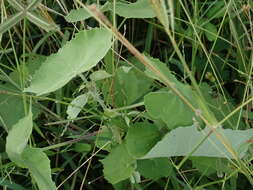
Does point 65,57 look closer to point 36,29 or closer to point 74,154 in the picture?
point 74,154

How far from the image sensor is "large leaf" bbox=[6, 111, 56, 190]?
67cm

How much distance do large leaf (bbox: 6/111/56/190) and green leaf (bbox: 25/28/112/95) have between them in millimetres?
50

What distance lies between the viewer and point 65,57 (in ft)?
2.27

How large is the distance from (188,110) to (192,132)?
0.04m

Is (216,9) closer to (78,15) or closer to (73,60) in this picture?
(78,15)

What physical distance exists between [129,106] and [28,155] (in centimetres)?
18

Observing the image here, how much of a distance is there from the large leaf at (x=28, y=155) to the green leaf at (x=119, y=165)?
0.14 m

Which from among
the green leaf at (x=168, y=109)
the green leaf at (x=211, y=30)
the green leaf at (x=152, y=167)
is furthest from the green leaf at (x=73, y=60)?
the green leaf at (x=211, y=30)

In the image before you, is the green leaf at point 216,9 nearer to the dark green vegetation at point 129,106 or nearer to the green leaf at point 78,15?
the dark green vegetation at point 129,106

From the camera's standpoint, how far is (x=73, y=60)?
2.23 ft

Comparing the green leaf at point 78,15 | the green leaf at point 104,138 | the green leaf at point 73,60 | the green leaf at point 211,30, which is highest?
the green leaf at point 78,15

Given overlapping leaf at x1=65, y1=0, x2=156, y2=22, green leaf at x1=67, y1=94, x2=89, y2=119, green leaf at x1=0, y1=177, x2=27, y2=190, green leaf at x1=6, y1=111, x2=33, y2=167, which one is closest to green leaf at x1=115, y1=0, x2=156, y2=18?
overlapping leaf at x1=65, y1=0, x2=156, y2=22

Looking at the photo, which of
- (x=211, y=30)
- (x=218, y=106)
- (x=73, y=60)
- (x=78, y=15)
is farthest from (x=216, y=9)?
(x=73, y=60)

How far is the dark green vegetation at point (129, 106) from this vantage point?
0.67 metres
